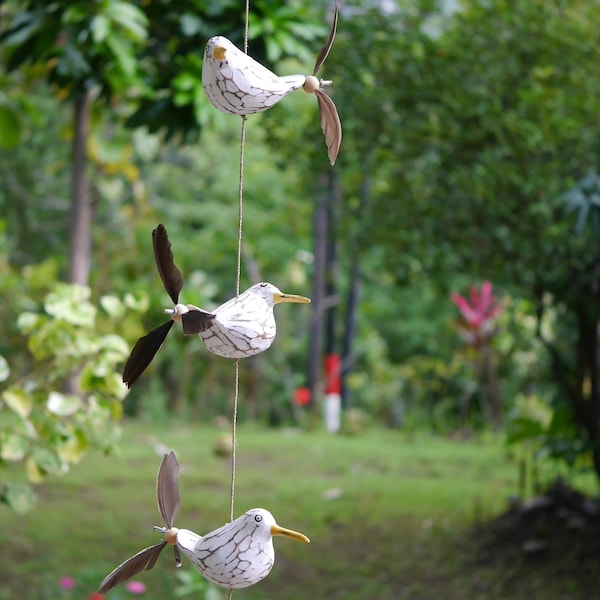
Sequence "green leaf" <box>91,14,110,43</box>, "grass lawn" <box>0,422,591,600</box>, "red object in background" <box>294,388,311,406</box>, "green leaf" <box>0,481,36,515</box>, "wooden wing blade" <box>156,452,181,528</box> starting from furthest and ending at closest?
"red object in background" <box>294,388,311,406</box>, "grass lawn" <box>0,422,591,600</box>, "green leaf" <box>0,481,36,515</box>, "green leaf" <box>91,14,110,43</box>, "wooden wing blade" <box>156,452,181,528</box>

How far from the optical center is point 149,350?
0.92m

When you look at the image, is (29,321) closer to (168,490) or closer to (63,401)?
(63,401)

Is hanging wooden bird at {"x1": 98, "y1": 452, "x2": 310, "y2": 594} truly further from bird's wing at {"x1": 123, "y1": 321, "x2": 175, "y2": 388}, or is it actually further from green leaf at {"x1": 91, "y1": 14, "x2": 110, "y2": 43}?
green leaf at {"x1": 91, "y1": 14, "x2": 110, "y2": 43}

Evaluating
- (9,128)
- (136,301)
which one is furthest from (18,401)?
(9,128)

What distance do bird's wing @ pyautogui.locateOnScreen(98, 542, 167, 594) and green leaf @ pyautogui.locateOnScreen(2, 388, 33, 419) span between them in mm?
1066

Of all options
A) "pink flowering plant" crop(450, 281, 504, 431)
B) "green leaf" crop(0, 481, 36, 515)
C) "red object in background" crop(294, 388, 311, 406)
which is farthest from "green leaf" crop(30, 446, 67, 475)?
"red object in background" crop(294, 388, 311, 406)

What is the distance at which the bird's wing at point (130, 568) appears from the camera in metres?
0.93

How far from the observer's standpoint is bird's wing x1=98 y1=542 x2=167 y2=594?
934mm

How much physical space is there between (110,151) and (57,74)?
0.97 metres

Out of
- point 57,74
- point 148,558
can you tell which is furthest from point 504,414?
point 148,558

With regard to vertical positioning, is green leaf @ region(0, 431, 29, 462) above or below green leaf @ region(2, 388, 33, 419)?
below

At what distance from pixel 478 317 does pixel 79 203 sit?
327 cm

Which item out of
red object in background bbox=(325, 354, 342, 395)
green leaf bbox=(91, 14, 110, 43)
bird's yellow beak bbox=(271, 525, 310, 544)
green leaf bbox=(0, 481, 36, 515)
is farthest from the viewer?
red object in background bbox=(325, 354, 342, 395)

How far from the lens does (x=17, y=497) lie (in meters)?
2.00
